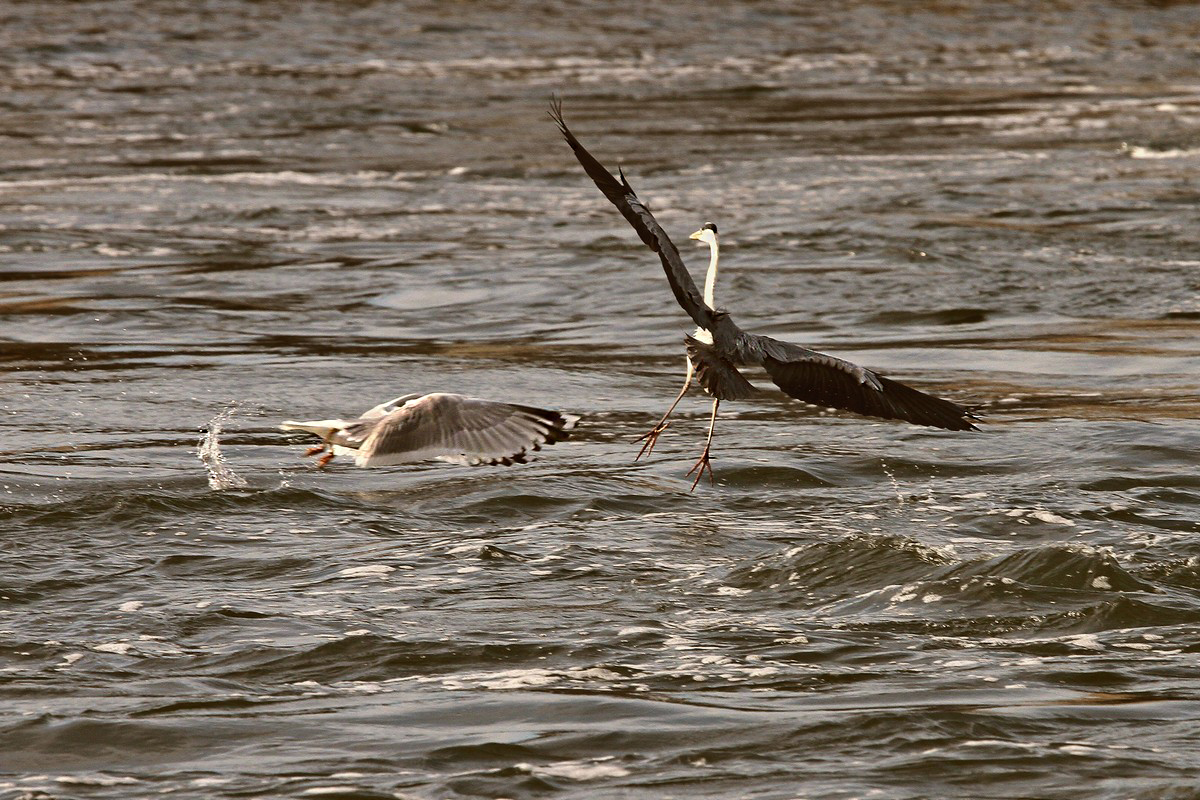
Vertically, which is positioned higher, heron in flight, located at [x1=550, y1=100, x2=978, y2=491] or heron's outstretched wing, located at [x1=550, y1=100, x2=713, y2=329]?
heron's outstretched wing, located at [x1=550, y1=100, x2=713, y2=329]

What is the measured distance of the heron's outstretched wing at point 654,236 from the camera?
7.48 m

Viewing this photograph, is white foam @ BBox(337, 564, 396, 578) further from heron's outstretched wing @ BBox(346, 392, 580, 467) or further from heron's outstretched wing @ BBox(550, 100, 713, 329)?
heron's outstretched wing @ BBox(550, 100, 713, 329)

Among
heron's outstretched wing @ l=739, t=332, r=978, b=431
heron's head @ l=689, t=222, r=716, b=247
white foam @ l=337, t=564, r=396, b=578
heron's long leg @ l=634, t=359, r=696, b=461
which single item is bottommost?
white foam @ l=337, t=564, r=396, b=578

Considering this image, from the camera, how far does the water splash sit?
8.72 m

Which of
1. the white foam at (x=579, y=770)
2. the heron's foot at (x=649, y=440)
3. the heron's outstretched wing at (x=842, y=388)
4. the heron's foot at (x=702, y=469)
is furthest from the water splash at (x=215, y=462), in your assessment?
the white foam at (x=579, y=770)

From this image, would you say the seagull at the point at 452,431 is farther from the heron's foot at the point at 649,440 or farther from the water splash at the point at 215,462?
the water splash at the point at 215,462

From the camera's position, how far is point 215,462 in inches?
354

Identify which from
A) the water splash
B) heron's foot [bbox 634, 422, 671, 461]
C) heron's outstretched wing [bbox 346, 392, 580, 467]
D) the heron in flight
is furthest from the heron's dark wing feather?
the water splash

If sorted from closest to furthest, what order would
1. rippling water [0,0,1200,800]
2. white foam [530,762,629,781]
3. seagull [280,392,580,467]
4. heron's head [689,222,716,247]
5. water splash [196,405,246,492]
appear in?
white foam [530,762,629,781], rippling water [0,0,1200,800], seagull [280,392,580,467], heron's head [689,222,716,247], water splash [196,405,246,492]

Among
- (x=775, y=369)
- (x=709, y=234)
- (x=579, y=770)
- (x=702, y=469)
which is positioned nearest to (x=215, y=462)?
(x=702, y=469)

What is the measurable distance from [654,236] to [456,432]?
108 cm

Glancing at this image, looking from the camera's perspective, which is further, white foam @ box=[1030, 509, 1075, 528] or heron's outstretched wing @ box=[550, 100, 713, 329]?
white foam @ box=[1030, 509, 1075, 528]

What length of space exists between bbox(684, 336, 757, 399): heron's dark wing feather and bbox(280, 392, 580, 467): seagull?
0.63 m

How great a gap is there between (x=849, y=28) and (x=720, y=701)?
83.4ft
